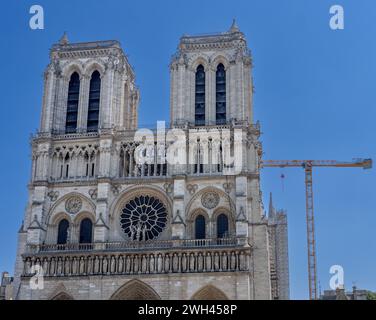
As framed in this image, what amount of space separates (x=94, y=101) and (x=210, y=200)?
1308cm

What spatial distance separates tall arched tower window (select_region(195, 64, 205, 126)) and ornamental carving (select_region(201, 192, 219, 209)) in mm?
5791

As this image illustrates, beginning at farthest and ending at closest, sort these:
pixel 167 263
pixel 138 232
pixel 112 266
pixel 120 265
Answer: pixel 138 232 < pixel 112 266 < pixel 120 265 < pixel 167 263

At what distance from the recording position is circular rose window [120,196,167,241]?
1738 inches

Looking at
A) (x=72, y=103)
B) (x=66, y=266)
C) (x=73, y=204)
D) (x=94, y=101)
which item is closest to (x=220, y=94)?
(x=94, y=101)

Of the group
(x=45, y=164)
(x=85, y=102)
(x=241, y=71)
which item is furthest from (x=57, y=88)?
(x=241, y=71)

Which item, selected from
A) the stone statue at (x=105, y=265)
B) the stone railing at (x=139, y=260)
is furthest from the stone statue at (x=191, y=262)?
the stone statue at (x=105, y=265)

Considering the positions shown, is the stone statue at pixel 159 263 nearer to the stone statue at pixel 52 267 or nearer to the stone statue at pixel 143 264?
the stone statue at pixel 143 264

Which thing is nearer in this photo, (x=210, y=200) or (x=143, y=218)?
(x=210, y=200)

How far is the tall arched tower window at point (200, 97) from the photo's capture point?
47062 millimetres

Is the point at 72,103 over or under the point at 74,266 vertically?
over

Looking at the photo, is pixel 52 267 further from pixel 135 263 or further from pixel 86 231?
pixel 135 263

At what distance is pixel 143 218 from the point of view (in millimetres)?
44562

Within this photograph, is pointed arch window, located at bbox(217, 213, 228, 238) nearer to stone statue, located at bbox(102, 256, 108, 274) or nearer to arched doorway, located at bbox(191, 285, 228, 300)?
arched doorway, located at bbox(191, 285, 228, 300)

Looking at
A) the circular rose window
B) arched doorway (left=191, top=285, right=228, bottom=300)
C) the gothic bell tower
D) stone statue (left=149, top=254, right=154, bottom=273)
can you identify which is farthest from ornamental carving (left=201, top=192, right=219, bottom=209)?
arched doorway (left=191, top=285, right=228, bottom=300)
